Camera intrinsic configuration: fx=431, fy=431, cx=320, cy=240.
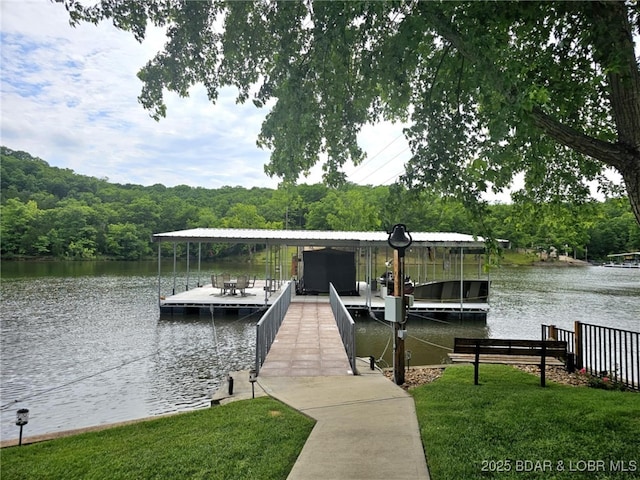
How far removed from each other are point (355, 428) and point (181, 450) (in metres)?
1.72

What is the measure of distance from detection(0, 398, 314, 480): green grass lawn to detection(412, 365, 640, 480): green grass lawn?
1.39 metres

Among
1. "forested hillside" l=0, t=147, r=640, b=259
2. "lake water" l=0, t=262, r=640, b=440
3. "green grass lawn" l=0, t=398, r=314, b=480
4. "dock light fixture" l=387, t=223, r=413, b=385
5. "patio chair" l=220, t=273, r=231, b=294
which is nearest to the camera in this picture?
"green grass lawn" l=0, t=398, r=314, b=480

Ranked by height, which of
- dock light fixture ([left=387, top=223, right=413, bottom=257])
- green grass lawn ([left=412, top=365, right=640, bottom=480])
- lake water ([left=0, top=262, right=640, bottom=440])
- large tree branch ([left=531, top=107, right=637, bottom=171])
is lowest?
lake water ([left=0, top=262, right=640, bottom=440])

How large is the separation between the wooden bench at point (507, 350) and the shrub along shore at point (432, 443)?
3.31 ft

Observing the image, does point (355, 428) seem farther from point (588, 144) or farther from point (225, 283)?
point (225, 283)

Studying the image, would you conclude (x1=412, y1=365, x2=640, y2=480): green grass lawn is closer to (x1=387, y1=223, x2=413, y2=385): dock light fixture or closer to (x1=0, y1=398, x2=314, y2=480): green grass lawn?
(x1=387, y1=223, x2=413, y2=385): dock light fixture

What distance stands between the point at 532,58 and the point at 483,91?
2.05 metres

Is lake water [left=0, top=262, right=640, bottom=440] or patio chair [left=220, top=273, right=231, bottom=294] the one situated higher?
patio chair [left=220, top=273, right=231, bottom=294]

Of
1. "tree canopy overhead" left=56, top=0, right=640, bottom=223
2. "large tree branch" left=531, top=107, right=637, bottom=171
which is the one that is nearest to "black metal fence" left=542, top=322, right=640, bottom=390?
"tree canopy overhead" left=56, top=0, right=640, bottom=223

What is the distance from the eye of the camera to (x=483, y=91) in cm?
448

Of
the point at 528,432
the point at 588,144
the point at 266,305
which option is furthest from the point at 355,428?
the point at 266,305

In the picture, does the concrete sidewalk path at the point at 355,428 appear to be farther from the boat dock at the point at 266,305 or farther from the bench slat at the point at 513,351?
the boat dock at the point at 266,305

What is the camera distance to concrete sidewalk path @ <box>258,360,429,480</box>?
11.6 feet

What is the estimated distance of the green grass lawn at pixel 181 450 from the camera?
3600 mm
